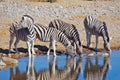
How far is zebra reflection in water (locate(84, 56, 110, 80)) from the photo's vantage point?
1697cm

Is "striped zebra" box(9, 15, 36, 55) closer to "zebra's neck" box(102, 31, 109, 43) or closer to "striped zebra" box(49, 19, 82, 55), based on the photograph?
"striped zebra" box(49, 19, 82, 55)

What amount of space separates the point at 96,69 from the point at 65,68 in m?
1.11

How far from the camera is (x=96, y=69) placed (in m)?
18.3

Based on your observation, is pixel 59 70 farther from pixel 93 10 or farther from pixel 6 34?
pixel 93 10

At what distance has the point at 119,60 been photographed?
19734 mm

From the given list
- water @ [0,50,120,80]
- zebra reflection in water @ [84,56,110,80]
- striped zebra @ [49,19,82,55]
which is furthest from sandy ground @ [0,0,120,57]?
zebra reflection in water @ [84,56,110,80]

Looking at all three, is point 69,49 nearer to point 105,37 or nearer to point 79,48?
point 79,48

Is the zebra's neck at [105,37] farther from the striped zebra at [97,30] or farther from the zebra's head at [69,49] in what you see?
the zebra's head at [69,49]

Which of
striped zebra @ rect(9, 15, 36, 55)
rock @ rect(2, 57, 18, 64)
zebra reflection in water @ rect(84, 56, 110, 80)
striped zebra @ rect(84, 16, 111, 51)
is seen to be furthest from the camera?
striped zebra @ rect(84, 16, 111, 51)

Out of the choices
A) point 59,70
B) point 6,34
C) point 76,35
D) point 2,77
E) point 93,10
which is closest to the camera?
point 2,77

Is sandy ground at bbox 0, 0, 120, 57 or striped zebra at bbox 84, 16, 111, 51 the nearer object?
striped zebra at bbox 84, 16, 111, 51

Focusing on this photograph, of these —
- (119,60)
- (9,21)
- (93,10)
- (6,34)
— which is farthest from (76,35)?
(93,10)

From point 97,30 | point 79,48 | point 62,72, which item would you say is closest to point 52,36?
point 79,48

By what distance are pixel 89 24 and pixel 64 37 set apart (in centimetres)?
222
